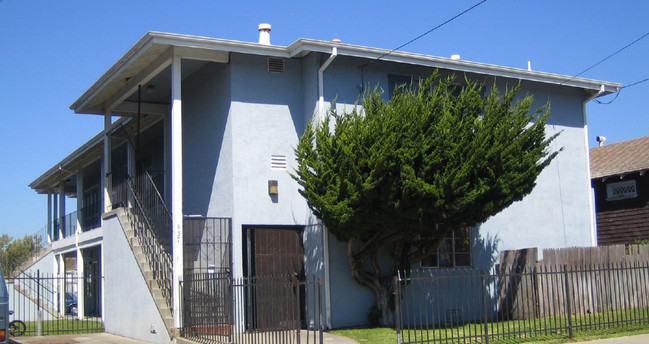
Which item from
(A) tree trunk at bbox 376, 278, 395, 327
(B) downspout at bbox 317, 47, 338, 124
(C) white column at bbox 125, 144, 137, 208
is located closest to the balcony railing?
(C) white column at bbox 125, 144, 137, 208

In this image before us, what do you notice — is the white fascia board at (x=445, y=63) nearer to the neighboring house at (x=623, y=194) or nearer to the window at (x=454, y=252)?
the window at (x=454, y=252)

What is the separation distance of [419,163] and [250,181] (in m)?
4.17

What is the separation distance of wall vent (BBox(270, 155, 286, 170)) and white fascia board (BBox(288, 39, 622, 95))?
2369 mm

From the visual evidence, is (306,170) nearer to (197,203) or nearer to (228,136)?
(228,136)

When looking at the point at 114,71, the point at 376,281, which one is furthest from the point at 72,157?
the point at 376,281

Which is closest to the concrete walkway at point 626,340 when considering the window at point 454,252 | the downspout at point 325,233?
the window at point 454,252

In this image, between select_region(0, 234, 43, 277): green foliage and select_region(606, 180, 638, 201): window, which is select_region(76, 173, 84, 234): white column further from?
select_region(0, 234, 43, 277): green foliage

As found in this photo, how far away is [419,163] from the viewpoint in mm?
14172

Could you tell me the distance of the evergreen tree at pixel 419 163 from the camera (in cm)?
1398

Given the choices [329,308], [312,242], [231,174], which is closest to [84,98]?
[231,174]

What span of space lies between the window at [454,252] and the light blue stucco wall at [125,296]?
6.68 metres

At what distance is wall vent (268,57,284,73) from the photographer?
664 inches

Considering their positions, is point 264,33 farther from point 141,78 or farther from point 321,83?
point 141,78

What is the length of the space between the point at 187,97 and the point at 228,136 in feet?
9.83
